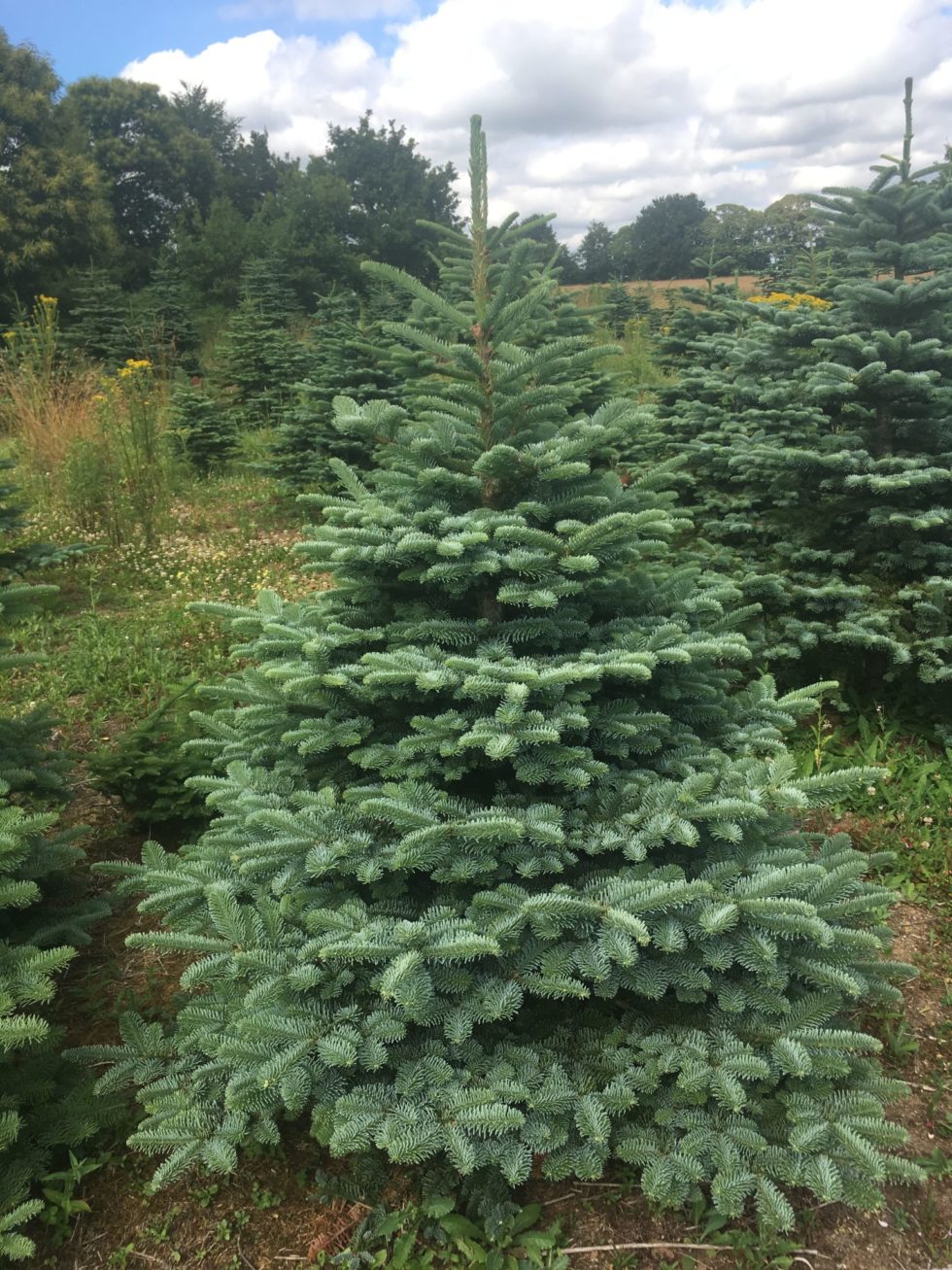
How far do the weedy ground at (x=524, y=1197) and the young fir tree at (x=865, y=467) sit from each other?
0.52m

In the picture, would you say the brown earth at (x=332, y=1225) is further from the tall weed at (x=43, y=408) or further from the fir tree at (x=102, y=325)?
the fir tree at (x=102, y=325)

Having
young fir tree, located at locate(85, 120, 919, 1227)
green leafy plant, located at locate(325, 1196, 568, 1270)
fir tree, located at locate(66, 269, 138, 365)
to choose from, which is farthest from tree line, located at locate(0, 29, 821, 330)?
green leafy plant, located at locate(325, 1196, 568, 1270)

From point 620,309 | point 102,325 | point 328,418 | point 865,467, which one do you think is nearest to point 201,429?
point 328,418

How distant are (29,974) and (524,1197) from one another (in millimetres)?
1383

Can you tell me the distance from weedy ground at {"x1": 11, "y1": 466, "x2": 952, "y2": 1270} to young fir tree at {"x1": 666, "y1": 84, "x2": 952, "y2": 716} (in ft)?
1.70

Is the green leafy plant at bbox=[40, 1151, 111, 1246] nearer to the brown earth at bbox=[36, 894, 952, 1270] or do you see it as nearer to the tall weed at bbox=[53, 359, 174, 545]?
the brown earth at bbox=[36, 894, 952, 1270]

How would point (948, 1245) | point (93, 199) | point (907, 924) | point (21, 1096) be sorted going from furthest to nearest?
point (93, 199), point (907, 924), point (21, 1096), point (948, 1245)

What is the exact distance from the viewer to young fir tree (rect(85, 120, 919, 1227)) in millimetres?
1826

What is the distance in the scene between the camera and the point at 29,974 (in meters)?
1.92

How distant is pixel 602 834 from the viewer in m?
2.05

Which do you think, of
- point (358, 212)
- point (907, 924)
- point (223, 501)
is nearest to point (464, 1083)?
point (907, 924)

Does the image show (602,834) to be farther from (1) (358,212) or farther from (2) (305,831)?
(1) (358,212)

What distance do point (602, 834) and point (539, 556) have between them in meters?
0.79

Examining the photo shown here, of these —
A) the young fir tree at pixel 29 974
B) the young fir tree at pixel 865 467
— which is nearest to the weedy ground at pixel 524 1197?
the young fir tree at pixel 29 974
